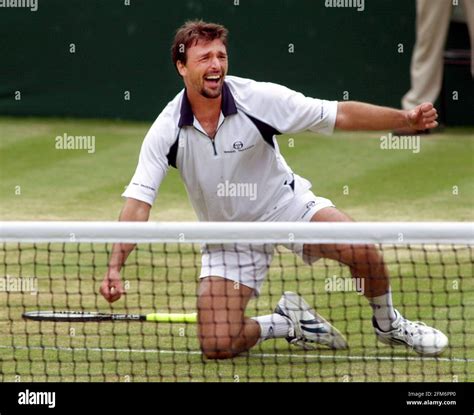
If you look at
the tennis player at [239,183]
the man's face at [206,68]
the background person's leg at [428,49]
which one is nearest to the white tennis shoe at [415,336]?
the tennis player at [239,183]

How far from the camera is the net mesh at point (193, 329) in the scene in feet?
25.7

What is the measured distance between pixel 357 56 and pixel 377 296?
9.12 metres

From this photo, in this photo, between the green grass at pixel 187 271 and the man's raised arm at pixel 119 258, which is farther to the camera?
the green grass at pixel 187 271

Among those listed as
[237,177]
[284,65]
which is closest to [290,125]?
[237,177]

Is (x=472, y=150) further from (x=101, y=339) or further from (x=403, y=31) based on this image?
(x=101, y=339)

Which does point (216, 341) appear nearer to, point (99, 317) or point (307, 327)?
point (307, 327)

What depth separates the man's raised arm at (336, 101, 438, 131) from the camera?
7816 millimetres

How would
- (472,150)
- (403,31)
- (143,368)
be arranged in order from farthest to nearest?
(403,31) < (472,150) < (143,368)

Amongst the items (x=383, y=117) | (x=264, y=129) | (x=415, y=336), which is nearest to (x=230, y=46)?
(x=264, y=129)

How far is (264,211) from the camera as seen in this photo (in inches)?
338

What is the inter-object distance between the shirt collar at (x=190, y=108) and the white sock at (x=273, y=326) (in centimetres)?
126

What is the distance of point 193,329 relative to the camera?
8938 millimetres

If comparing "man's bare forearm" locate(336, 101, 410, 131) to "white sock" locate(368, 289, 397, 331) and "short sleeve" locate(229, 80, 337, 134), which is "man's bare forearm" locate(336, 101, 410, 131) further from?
"white sock" locate(368, 289, 397, 331)

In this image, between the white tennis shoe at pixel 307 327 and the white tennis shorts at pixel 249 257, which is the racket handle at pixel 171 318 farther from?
the white tennis shoe at pixel 307 327
